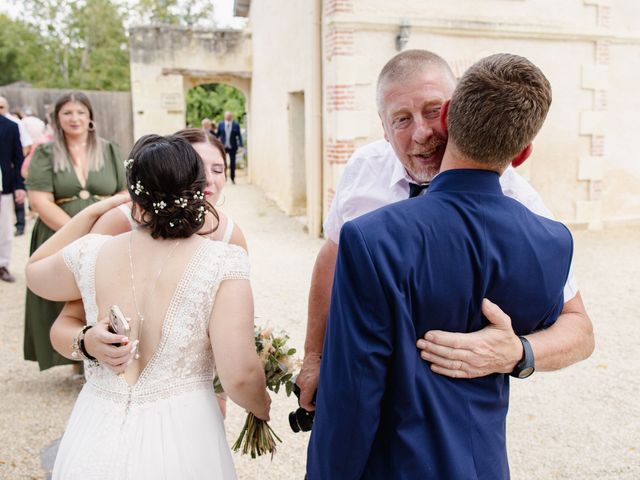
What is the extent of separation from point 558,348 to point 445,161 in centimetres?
63

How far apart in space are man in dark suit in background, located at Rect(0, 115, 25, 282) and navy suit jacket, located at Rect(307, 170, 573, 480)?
6.89 metres

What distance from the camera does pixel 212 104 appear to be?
25234 mm

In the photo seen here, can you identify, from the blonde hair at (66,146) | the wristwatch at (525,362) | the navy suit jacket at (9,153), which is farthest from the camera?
the navy suit jacket at (9,153)

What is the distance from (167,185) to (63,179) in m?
2.55

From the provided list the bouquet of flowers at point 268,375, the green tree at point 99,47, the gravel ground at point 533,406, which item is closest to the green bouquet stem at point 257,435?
the bouquet of flowers at point 268,375

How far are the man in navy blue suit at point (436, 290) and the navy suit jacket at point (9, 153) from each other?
273 inches

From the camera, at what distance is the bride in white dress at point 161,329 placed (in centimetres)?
177

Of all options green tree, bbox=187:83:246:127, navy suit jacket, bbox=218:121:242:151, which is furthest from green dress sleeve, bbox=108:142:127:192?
green tree, bbox=187:83:246:127

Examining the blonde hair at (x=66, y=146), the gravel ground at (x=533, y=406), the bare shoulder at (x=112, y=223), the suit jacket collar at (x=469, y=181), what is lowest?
the gravel ground at (x=533, y=406)

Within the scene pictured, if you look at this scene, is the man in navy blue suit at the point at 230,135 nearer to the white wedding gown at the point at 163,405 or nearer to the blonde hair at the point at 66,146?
the blonde hair at the point at 66,146

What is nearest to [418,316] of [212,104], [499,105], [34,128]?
[499,105]

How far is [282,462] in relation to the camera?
3.38 metres

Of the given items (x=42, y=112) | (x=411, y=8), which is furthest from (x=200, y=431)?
(x=42, y=112)

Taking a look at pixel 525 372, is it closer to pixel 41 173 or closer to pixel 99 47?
pixel 41 173
